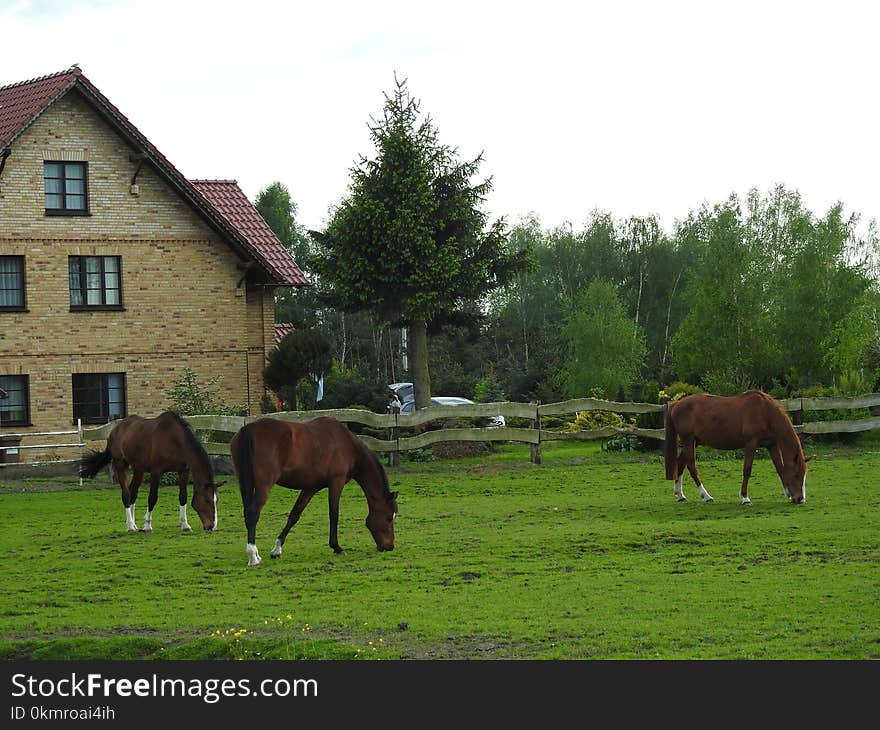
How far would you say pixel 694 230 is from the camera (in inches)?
2795

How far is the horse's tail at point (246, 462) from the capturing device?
540 inches

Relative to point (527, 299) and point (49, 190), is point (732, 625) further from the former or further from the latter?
point (527, 299)

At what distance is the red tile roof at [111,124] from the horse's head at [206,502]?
15.1 metres

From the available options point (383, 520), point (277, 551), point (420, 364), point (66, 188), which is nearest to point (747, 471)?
point (383, 520)

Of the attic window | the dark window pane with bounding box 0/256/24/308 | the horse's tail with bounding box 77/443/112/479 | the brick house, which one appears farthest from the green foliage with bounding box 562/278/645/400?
the horse's tail with bounding box 77/443/112/479

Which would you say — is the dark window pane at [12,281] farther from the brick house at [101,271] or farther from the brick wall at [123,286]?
the brick wall at [123,286]

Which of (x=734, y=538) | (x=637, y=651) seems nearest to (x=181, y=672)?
(x=637, y=651)

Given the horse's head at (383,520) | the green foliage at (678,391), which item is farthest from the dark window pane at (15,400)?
the horse's head at (383,520)

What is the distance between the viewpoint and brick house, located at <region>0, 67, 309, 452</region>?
98.9ft

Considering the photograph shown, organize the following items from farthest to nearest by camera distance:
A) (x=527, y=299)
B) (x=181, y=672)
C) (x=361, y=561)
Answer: (x=527, y=299)
(x=361, y=561)
(x=181, y=672)

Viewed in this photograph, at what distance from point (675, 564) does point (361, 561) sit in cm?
334

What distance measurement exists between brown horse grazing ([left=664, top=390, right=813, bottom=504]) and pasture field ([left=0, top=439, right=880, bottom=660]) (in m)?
0.52

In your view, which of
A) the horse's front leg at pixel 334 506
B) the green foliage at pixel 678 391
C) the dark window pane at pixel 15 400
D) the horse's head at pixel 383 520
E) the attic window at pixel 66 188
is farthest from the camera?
the green foliage at pixel 678 391

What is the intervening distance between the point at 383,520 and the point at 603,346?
4437 cm
